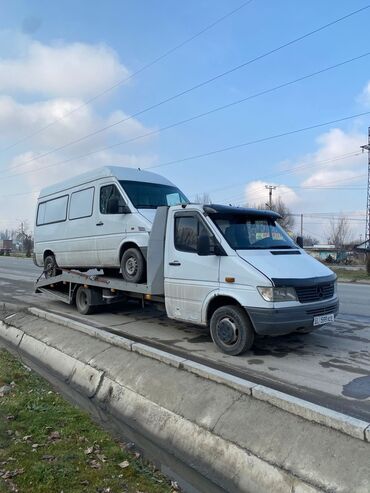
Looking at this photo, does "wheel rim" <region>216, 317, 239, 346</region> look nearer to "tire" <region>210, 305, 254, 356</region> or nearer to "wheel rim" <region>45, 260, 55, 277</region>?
"tire" <region>210, 305, 254, 356</region>

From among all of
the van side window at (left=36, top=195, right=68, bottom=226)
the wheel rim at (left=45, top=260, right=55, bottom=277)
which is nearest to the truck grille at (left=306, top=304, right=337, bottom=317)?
the van side window at (left=36, top=195, right=68, bottom=226)

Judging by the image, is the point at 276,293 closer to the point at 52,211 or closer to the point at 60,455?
the point at 60,455

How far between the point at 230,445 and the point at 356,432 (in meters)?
1.17

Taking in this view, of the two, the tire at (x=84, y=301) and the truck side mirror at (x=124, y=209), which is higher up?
the truck side mirror at (x=124, y=209)

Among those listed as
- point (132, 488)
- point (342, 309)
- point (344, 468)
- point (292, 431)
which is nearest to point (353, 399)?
point (292, 431)

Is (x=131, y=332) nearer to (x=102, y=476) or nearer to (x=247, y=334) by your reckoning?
(x=247, y=334)

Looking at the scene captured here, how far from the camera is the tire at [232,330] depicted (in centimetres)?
647

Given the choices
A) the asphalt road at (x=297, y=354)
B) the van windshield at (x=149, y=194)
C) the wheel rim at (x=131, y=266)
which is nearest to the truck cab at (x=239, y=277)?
the asphalt road at (x=297, y=354)

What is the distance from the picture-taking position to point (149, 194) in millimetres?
9344

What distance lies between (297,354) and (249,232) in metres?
2.01

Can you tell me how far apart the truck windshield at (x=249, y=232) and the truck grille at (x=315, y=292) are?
38.3 inches

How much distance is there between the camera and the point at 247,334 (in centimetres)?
646

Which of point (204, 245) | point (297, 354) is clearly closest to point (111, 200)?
point (204, 245)

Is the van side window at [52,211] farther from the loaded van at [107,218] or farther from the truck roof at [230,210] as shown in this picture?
the truck roof at [230,210]
